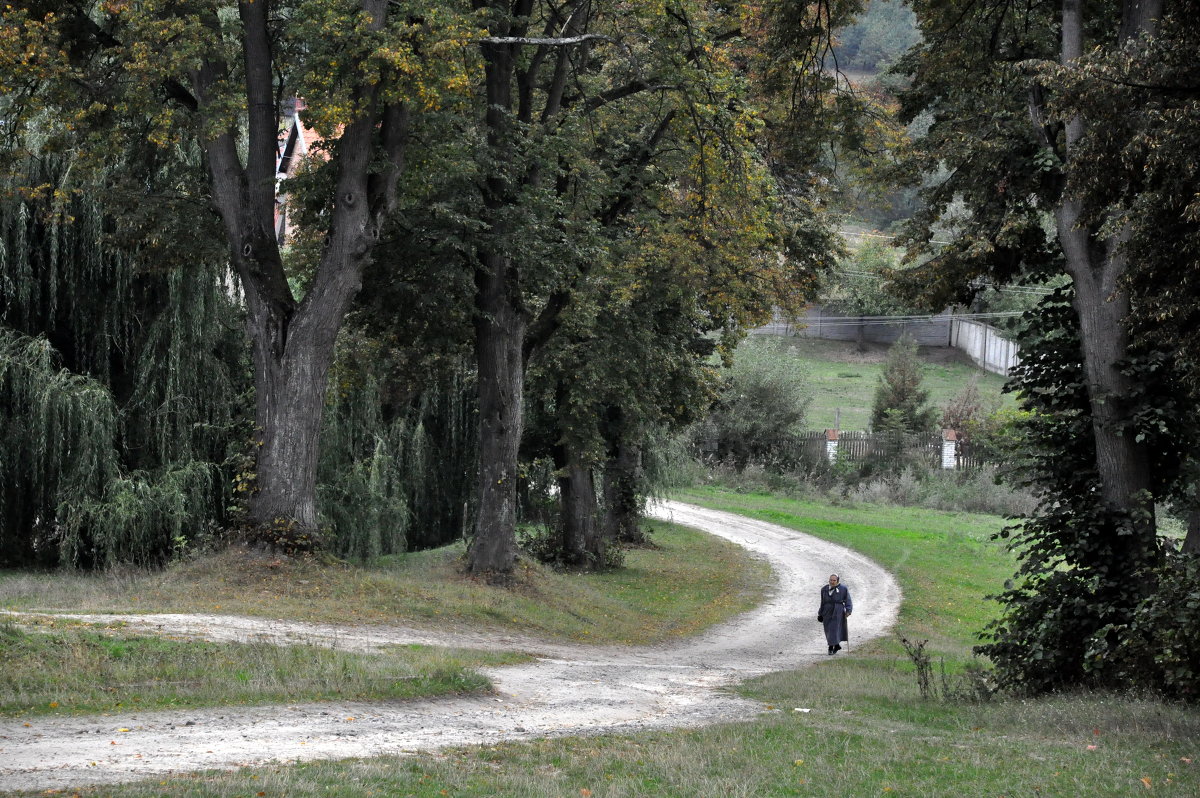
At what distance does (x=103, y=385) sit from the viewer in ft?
68.5

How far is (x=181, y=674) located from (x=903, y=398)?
49.6 metres

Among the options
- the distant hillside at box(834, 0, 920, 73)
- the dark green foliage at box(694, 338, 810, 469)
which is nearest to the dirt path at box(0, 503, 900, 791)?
the dark green foliage at box(694, 338, 810, 469)

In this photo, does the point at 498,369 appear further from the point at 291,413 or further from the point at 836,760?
the point at 836,760

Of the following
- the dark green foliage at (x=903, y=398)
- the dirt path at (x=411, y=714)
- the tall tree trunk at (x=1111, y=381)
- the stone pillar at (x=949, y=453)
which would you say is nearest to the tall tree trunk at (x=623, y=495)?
the dirt path at (x=411, y=714)

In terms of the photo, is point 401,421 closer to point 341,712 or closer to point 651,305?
point 651,305

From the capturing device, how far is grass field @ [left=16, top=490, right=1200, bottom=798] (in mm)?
8078

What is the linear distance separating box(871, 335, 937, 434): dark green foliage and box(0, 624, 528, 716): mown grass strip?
149 feet

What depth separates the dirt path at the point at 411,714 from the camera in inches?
339

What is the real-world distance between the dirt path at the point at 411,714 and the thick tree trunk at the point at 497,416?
377 cm

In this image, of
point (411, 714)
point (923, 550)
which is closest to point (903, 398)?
point (923, 550)

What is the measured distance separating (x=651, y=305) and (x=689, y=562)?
8823 millimetres

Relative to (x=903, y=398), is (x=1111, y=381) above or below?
below

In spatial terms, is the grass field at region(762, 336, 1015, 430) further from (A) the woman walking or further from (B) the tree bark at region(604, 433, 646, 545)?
(A) the woman walking

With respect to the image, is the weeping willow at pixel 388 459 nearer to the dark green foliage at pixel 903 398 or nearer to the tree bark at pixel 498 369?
the tree bark at pixel 498 369
